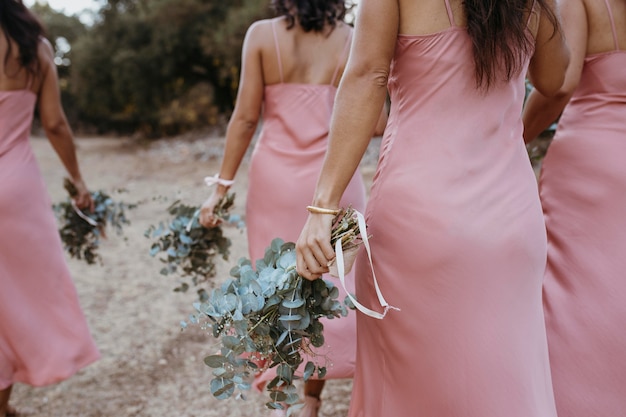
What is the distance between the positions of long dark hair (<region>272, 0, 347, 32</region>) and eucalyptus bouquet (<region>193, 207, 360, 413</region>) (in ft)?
6.02

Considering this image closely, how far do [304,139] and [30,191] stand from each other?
5.61 ft

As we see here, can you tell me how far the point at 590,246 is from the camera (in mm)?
2486

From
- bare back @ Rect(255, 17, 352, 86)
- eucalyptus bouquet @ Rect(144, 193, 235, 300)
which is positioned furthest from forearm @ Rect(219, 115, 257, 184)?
eucalyptus bouquet @ Rect(144, 193, 235, 300)

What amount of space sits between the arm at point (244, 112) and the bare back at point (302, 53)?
0.18 ft

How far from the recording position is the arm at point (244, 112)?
137 inches

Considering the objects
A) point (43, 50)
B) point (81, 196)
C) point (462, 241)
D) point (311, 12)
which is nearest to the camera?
point (462, 241)

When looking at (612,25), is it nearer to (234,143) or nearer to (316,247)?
(316,247)

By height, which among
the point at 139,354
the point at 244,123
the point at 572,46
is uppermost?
the point at 572,46

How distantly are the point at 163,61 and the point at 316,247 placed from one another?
2212cm

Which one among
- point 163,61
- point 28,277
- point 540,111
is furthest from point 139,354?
point 163,61

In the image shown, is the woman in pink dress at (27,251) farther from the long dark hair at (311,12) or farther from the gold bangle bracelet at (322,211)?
the gold bangle bracelet at (322,211)

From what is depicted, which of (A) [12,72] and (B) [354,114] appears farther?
(A) [12,72]

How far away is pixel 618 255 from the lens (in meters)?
2.41

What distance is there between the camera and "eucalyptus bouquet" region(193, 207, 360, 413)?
77.6 inches
